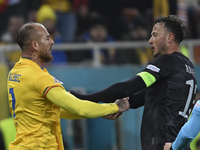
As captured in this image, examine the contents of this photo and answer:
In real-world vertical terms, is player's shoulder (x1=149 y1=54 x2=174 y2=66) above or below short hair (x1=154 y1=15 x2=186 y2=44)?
below

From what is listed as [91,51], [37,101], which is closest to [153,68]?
[37,101]

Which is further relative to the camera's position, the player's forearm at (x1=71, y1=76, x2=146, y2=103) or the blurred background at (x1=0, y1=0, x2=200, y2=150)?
the blurred background at (x1=0, y1=0, x2=200, y2=150)

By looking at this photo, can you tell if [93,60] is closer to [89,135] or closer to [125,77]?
[125,77]

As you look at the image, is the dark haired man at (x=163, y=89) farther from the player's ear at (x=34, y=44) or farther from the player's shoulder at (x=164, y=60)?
the player's ear at (x=34, y=44)

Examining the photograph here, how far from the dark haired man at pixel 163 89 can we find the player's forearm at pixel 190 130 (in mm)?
292

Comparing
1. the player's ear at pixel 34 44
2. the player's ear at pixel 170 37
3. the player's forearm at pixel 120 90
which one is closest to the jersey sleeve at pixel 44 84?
the player's ear at pixel 34 44

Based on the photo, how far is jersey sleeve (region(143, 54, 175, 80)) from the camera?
12.8 feet

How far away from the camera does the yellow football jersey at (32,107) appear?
12.6ft

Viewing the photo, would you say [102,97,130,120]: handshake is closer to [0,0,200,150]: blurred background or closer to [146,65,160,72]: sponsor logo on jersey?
[146,65,160,72]: sponsor logo on jersey

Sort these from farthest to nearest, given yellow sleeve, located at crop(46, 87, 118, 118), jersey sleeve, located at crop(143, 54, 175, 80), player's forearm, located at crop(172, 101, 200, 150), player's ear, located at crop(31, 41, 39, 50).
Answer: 1. player's ear, located at crop(31, 41, 39, 50)
2. jersey sleeve, located at crop(143, 54, 175, 80)
3. yellow sleeve, located at crop(46, 87, 118, 118)
4. player's forearm, located at crop(172, 101, 200, 150)

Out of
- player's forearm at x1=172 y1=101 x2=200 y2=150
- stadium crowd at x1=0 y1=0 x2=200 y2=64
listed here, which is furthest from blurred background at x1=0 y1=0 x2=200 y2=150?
player's forearm at x1=172 y1=101 x2=200 y2=150

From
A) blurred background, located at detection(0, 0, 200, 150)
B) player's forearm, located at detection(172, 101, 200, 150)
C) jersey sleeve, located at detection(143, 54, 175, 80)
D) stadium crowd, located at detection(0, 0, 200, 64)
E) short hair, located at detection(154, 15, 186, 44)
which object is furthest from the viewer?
stadium crowd, located at detection(0, 0, 200, 64)

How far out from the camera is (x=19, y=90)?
3896 mm

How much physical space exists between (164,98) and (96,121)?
13.5ft
